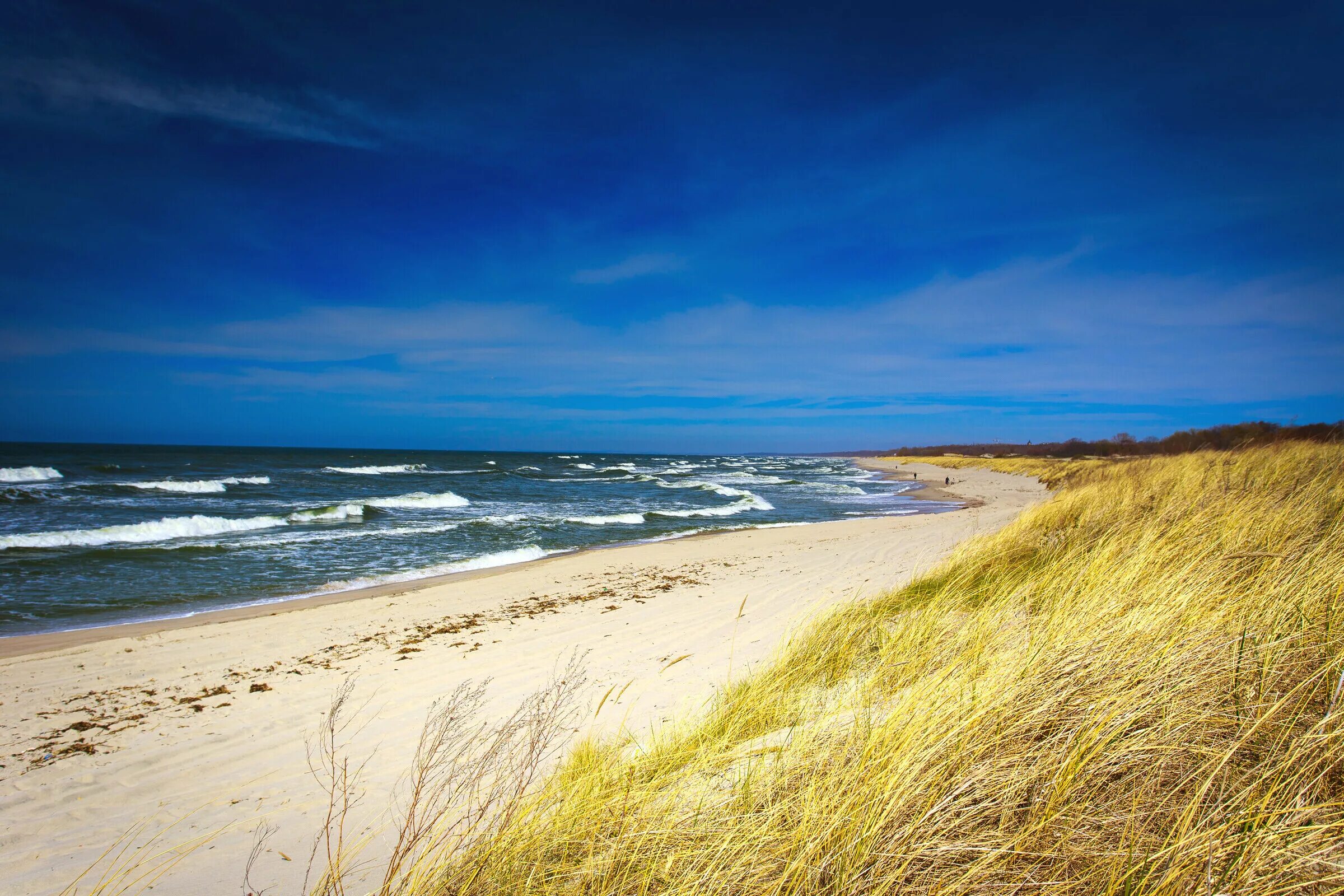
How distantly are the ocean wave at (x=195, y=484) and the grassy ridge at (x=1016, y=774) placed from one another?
38.6m

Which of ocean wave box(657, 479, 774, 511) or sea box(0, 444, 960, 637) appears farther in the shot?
ocean wave box(657, 479, 774, 511)

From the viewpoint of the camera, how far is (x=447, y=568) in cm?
1459

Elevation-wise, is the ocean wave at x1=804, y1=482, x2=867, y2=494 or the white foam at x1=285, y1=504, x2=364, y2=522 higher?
the ocean wave at x1=804, y1=482, x2=867, y2=494

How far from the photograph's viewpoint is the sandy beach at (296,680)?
3932mm

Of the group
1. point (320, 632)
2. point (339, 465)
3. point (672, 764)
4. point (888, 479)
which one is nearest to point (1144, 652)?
point (672, 764)

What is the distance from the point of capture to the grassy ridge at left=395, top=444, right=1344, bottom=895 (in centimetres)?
184

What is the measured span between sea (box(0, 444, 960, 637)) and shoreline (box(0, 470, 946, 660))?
0.24m

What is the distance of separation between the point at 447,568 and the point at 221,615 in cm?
492

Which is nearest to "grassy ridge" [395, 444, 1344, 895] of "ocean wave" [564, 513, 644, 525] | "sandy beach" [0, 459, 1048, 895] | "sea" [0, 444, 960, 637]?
"sandy beach" [0, 459, 1048, 895]

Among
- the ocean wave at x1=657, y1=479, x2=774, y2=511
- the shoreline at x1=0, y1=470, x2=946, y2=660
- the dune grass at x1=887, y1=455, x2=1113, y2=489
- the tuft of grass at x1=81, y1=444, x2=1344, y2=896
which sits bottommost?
the shoreline at x1=0, y1=470, x2=946, y2=660

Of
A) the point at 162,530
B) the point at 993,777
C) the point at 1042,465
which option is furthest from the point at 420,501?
the point at 1042,465

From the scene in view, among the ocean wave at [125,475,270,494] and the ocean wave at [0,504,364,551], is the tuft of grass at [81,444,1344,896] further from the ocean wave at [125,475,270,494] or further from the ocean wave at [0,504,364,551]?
the ocean wave at [125,475,270,494]

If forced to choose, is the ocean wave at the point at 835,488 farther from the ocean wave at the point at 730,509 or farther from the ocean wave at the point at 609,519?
the ocean wave at the point at 609,519

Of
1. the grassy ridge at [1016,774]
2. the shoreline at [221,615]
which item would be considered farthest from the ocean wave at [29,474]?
the grassy ridge at [1016,774]
